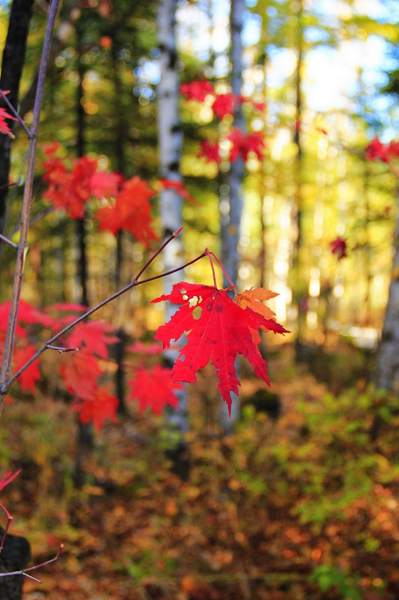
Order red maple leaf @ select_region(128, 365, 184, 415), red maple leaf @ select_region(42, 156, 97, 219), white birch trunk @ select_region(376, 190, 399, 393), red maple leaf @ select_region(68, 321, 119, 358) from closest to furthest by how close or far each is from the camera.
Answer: red maple leaf @ select_region(68, 321, 119, 358) → red maple leaf @ select_region(42, 156, 97, 219) → red maple leaf @ select_region(128, 365, 184, 415) → white birch trunk @ select_region(376, 190, 399, 393)

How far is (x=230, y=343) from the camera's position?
114 cm

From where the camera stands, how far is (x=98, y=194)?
7.89ft

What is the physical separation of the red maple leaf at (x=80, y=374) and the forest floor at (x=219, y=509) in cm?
181

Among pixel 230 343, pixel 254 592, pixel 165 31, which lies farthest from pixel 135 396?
pixel 165 31

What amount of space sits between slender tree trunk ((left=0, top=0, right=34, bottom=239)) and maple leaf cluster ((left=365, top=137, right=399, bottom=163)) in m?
2.59

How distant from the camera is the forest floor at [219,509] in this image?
11.6ft

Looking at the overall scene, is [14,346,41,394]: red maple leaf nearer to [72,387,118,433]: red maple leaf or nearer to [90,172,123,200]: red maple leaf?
[72,387,118,433]: red maple leaf

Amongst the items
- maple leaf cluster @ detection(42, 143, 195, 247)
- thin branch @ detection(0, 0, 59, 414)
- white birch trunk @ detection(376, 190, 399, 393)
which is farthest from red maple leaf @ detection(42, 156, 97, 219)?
white birch trunk @ detection(376, 190, 399, 393)

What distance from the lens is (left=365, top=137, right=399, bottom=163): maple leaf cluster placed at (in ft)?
10.8

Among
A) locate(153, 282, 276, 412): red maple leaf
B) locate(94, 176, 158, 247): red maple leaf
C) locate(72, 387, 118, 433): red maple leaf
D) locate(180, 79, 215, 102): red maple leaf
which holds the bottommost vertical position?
locate(72, 387, 118, 433): red maple leaf

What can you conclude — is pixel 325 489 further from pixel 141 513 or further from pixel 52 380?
pixel 52 380

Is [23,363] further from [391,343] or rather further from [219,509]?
[391,343]

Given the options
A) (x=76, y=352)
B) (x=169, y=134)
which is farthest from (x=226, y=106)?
(x=76, y=352)

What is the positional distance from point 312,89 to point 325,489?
44.3ft
